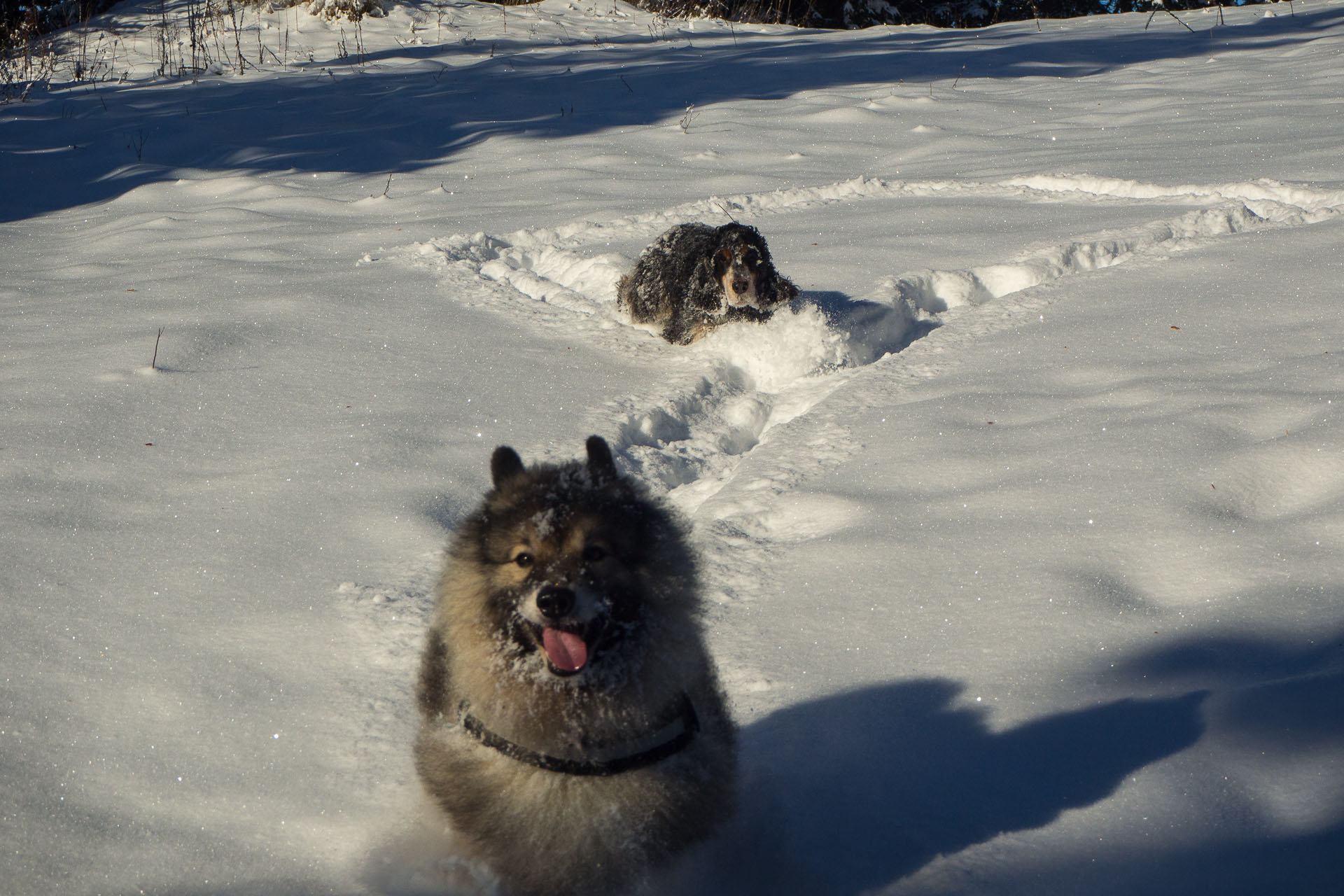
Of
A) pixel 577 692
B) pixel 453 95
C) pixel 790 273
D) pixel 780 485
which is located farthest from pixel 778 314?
pixel 453 95

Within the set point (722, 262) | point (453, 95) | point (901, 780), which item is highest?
point (453, 95)

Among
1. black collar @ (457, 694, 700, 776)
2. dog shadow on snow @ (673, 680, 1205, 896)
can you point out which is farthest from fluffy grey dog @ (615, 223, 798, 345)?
black collar @ (457, 694, 700, 776)

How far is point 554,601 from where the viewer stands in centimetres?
178

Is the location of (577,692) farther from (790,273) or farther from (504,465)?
(790,273)

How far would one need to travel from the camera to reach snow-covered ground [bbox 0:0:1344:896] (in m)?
2.17

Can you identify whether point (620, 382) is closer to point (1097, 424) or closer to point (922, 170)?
point (1097, 424)

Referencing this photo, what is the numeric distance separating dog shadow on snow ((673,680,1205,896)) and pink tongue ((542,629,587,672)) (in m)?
0.63

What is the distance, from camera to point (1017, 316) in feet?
16.1

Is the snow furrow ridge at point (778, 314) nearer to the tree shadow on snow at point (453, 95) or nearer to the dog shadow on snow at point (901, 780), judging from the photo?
the dog shadow on snow at point (901, 780)

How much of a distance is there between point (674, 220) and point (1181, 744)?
5.41 metres

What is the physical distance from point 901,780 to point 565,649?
0.96 metres

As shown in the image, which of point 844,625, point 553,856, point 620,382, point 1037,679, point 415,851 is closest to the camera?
point 553,856

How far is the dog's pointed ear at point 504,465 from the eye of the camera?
6.96ft

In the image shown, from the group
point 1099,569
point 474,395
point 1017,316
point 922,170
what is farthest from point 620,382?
point 922,170
